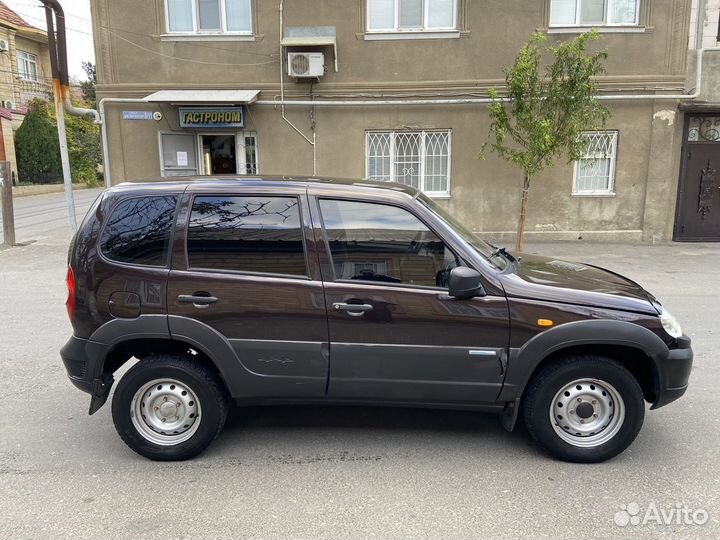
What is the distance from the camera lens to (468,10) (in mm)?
11695

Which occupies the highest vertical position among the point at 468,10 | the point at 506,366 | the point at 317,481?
the point at 468,10

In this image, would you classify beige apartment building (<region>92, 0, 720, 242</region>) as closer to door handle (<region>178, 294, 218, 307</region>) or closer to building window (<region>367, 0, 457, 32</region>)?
building window (<region>367, 0, 457, 32</region>)

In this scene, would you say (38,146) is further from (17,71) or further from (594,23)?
(594,23)

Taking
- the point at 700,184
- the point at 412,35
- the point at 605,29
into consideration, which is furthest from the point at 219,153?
the point at 700,184

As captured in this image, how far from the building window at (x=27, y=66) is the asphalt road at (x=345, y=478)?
3789 centimetres

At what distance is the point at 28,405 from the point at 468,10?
11.3 m

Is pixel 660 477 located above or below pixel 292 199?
below

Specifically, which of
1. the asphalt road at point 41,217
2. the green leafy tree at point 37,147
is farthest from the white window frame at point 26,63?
the asphalt road at point 41,217

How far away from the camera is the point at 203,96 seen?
11.7 meters

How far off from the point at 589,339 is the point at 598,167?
10.3 m

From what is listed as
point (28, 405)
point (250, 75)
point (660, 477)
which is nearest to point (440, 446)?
point (660, 477)

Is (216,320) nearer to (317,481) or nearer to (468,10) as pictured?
(317,481)

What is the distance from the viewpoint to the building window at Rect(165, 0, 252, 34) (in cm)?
1209

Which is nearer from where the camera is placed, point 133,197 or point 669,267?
point 133,197
